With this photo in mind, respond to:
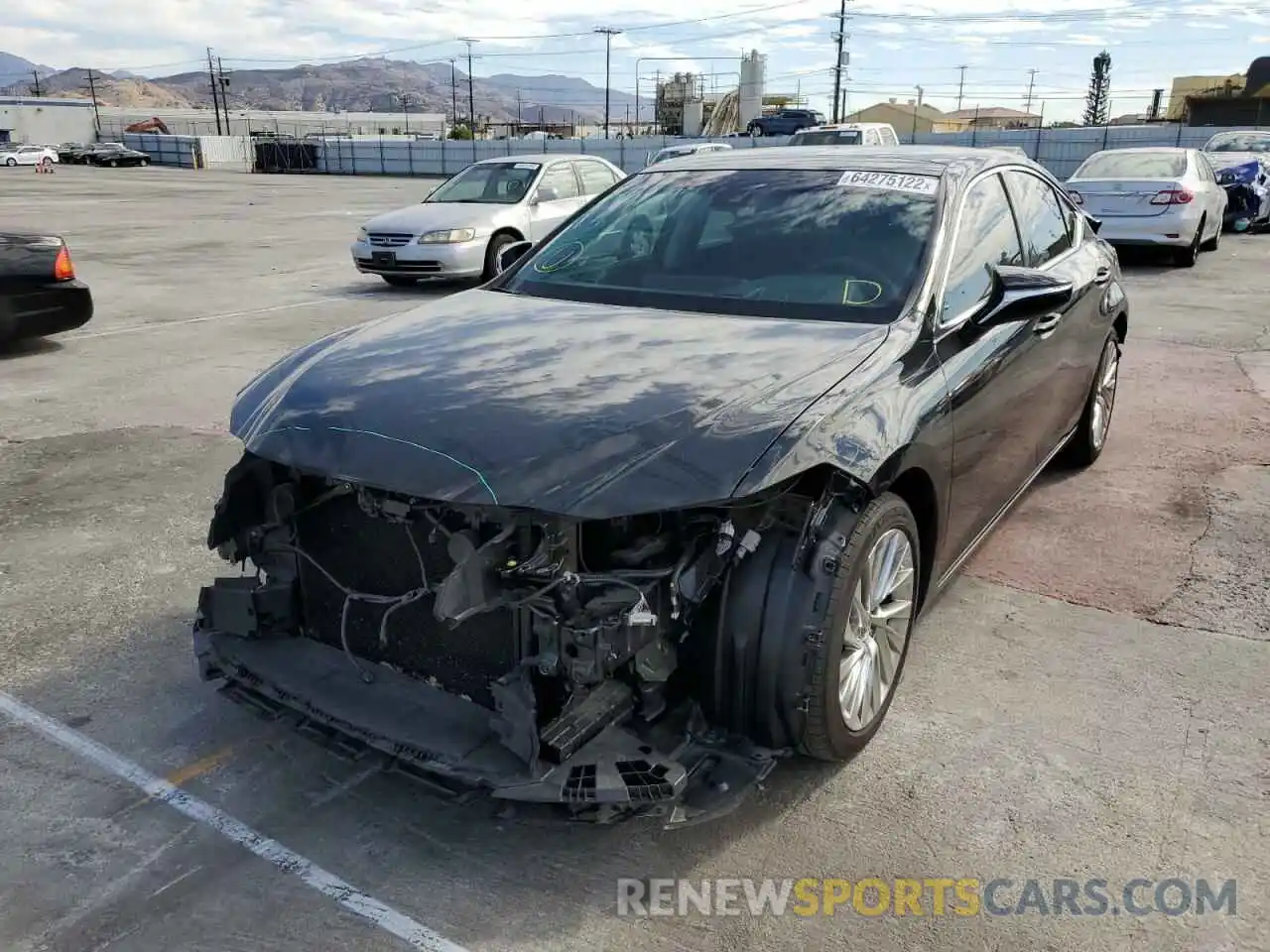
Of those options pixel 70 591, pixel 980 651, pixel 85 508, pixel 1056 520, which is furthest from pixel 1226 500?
pixel 85 508

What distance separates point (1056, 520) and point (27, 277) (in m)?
8.20

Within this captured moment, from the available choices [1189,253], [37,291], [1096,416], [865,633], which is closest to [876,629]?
[865,633]

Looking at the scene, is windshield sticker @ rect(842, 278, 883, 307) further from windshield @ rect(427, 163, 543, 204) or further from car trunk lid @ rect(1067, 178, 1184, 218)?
car trunk lid @ rect(1067, 178, 1184, 218)

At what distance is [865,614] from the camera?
2951 mm

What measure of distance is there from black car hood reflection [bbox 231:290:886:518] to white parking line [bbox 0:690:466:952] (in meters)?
1.01

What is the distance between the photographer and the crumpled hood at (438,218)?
1232 centimetres

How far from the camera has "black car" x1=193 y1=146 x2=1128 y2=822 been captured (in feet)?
8.25

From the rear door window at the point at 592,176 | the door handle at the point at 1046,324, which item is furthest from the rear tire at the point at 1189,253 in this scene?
the door handle at the point at 1046,324

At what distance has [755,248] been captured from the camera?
12.5ft

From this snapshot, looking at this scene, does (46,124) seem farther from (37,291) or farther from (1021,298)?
(1021,298)

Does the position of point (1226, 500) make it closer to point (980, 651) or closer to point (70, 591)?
point (980, 651)

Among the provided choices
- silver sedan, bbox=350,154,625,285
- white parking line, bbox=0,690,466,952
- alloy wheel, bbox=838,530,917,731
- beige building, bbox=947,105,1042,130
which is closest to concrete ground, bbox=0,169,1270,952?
white parking line, bbox=0,690,466,952

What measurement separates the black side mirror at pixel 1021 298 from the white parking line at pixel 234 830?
8.46ft

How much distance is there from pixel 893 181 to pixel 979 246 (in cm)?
41
